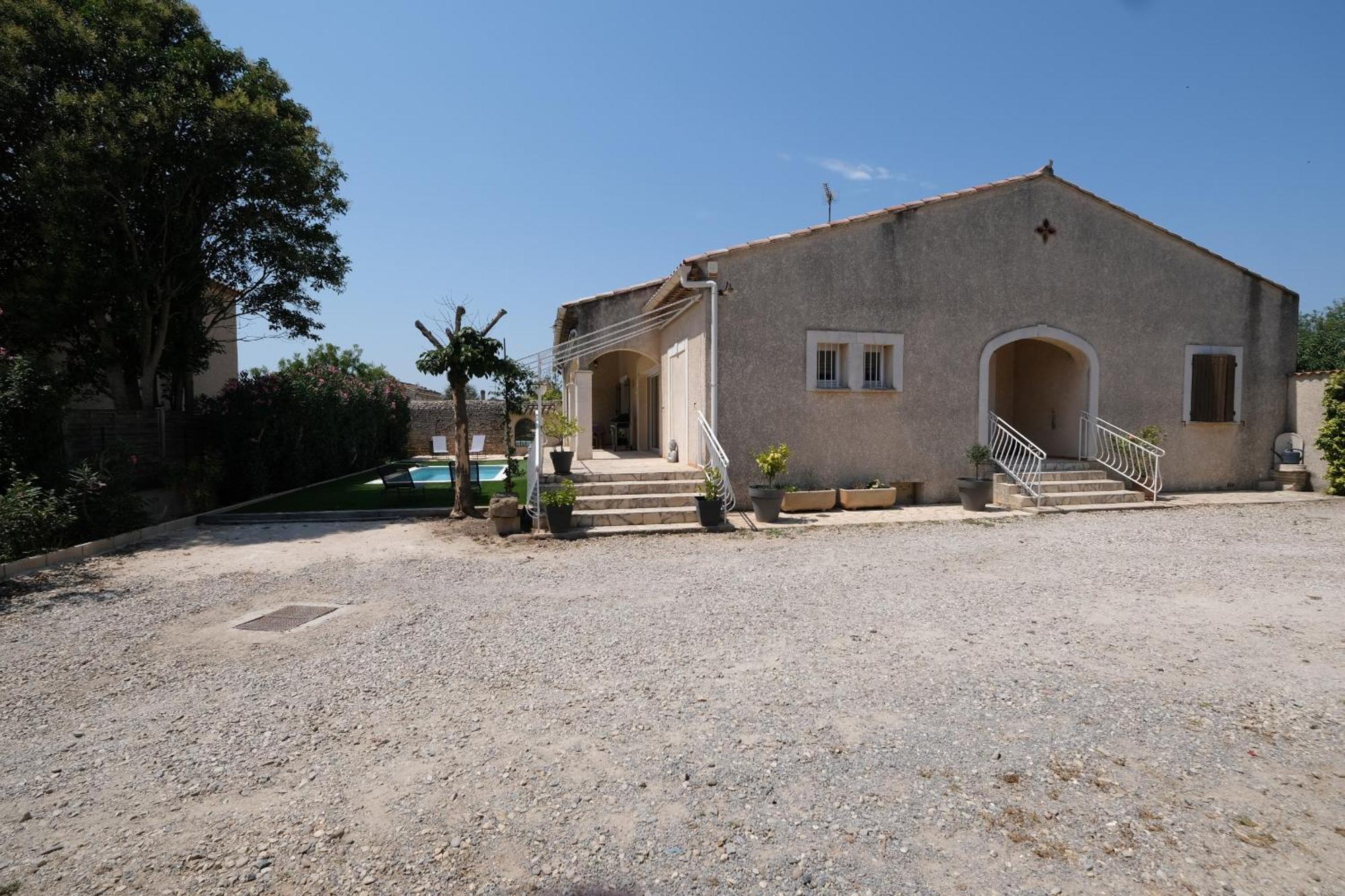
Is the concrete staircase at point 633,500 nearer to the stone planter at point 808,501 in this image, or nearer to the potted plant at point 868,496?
the stone planter at point 808,501

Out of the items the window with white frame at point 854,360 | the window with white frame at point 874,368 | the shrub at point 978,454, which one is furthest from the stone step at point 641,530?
the shrub at point 978,454

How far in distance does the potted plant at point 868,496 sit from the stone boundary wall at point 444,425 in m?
19.7

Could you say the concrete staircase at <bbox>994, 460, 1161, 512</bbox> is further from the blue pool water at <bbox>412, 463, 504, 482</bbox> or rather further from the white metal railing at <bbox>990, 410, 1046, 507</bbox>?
the blue pool water at <bbox>412, 463, 504, 482</bbox>

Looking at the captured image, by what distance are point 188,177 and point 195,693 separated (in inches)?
420

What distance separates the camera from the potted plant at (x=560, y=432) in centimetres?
1225

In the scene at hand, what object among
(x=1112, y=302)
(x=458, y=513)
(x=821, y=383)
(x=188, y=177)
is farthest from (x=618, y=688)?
(x=1112, y=302)

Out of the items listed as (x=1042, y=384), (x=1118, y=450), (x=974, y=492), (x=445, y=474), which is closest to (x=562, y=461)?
(x=445, y=474)

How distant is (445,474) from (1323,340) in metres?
42.0

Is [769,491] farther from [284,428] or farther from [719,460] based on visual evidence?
[284,428]

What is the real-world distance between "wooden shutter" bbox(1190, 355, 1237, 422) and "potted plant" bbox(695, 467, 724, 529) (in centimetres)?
1078

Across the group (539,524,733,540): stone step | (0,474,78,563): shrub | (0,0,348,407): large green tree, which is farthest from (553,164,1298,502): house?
(0,474,78,563): shrub

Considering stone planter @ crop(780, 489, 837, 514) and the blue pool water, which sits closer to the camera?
stone planter @ crop(780, 489, 837, 514)

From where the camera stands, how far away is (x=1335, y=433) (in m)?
13.4

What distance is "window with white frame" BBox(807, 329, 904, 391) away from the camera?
11.9 m
